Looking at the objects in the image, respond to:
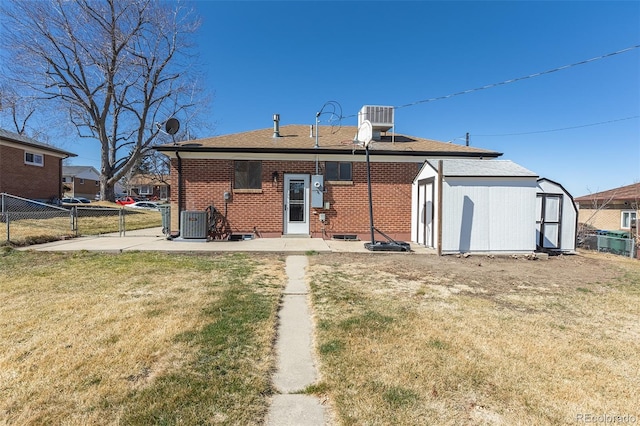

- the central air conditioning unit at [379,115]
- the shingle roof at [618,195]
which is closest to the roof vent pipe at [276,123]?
the central air conditioning unit at [379,115]

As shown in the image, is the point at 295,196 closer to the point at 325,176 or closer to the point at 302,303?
the point at 325,176

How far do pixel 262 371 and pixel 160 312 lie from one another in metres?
2.01

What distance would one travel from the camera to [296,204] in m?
11.2

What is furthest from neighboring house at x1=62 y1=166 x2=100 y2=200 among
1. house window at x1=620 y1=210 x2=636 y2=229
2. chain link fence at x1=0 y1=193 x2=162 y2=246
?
house window at x1=620 y1=210 x2=636 y2=229

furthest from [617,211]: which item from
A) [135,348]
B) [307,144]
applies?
[135,348]

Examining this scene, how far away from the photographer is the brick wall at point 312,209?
35.9 ft

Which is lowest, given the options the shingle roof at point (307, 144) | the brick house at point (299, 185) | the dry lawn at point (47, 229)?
the dry lawn at point (47, 229)

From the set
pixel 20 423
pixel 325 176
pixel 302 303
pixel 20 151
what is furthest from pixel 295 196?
pixel 20 151

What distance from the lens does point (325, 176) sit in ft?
36.9

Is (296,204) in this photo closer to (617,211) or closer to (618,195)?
(617,211)

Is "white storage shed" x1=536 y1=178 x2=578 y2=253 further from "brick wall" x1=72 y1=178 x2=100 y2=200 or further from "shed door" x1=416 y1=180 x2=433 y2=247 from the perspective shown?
"brick wall" x1=72 y1=178 x2=100 y2=200

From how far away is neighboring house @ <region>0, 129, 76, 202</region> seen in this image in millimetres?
17422

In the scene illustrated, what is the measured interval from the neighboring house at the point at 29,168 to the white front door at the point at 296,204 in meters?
17.2

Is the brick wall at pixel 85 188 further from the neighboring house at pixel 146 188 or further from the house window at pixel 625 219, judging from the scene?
the house window at pixel 625 219
